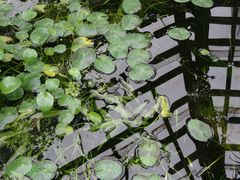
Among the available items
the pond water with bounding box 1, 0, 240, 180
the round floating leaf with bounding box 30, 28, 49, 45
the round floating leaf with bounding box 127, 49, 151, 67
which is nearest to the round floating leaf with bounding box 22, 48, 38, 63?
the round floating leaf with bounding box 30, 28, 49, 45

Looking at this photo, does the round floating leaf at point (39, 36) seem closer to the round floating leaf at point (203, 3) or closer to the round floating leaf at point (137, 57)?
the round floating leaf at point (137, 57)

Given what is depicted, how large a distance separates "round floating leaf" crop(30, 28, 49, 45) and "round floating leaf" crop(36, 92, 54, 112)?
1.39 feet

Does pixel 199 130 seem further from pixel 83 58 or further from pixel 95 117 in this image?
pixel 83 58

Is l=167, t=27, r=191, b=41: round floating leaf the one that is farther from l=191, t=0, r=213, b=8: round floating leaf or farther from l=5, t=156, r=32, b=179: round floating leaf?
l=5, t=156, r=32, b=179: round floating leaf

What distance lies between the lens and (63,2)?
293 centimetres

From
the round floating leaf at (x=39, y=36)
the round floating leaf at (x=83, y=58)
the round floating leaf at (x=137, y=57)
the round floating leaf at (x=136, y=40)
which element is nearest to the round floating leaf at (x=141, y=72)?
the round floating leaf at (x=137, y=57)

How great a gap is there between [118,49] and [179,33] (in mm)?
401

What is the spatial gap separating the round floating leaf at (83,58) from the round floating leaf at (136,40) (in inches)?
8.7

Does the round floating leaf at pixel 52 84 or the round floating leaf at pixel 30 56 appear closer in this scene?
the round floating leaf at pixel 52 84

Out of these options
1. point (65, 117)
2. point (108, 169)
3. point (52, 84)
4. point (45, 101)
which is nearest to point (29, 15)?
point (52, 84)

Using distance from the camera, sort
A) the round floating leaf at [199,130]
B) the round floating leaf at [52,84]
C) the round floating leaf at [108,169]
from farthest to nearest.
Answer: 1. the round floating leaf at [52,84]
2. the round floating leaf at [199,130]
3. the round floating leaf at [108,169]

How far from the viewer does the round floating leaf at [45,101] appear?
2.32m

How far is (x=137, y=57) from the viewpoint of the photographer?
2.53 metres

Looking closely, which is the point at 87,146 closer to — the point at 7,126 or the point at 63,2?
the point at 7,126
